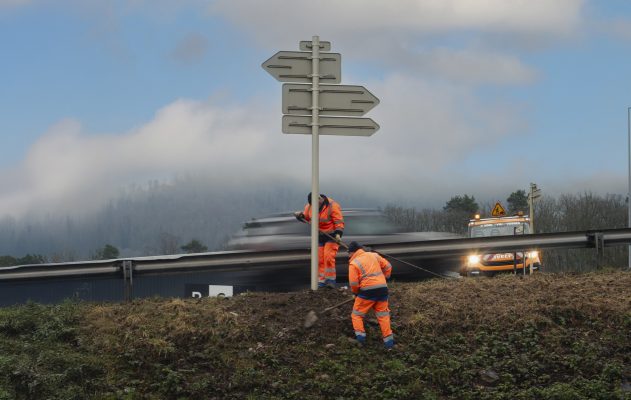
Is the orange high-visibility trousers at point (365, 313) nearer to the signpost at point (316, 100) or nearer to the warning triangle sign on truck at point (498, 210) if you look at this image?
the signpost at point (316, 100)

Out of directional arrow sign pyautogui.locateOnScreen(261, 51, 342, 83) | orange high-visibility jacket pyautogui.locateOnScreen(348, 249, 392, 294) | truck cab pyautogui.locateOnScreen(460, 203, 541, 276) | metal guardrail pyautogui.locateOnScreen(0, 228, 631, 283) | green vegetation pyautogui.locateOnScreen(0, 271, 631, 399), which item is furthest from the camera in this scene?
truck cab pyautogui.locateOnScreen(460, 203, 541, 276)

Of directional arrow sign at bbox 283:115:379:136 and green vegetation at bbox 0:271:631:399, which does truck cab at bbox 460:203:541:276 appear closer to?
green vegetation at bbox 0:271:631:399

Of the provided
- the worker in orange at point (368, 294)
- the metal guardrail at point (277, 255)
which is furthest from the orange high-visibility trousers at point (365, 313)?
the metal guardrail at point (277, 255)

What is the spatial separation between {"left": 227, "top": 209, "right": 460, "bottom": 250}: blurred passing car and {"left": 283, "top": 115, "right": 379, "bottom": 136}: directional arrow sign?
4.63m

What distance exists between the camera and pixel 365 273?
31.8ft

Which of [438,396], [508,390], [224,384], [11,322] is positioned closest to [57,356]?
[11,322]

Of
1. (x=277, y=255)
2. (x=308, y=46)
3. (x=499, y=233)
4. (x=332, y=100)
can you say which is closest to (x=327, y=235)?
(x=277, y=255)

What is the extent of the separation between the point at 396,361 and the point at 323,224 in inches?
162

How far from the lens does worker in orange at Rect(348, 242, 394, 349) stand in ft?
→ 30.7

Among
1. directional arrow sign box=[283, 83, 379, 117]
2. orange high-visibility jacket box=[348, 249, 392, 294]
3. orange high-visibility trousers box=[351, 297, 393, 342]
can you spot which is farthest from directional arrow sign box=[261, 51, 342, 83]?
orange high-visibility trousers box=[351, 297, 393, 342]

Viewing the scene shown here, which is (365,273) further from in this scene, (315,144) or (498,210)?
(498,210)

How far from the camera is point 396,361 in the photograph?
892cm

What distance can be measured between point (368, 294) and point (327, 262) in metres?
2.83

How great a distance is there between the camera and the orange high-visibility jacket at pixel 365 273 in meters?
9.59
